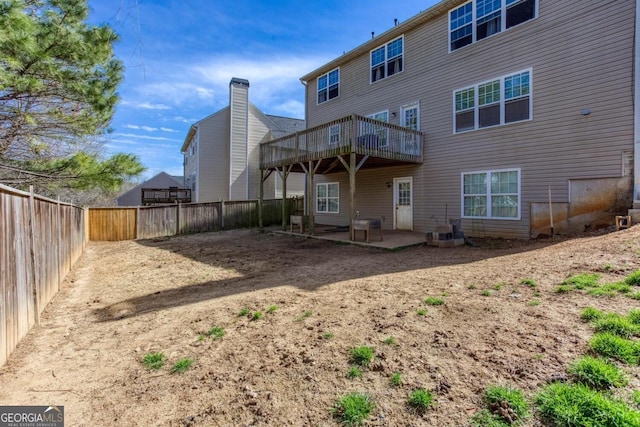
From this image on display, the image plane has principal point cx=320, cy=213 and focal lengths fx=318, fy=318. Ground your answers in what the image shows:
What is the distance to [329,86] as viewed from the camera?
624 inches

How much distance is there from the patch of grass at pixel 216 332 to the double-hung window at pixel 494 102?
996 cm

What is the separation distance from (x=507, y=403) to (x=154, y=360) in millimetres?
3098

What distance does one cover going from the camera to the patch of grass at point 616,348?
8.12 feet

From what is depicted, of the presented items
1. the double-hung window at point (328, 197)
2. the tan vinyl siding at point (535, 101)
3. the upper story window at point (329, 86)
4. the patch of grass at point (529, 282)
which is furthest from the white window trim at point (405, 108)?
the patch of grass at point (529, 282)

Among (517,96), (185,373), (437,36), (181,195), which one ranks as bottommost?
(185,373)

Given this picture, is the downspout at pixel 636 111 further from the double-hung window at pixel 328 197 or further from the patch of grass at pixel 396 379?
the double-hung window at pixel 328 197

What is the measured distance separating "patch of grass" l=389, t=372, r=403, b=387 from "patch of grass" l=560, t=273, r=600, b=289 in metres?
2.97

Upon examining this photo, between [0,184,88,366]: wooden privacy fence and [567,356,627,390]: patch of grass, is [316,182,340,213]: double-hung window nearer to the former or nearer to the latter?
[0,184,88,366]: wooden privacy fence

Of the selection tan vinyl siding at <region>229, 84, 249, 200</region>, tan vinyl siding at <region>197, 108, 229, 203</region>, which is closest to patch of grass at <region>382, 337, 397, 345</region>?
tan vinyl siding at <region>229, 84, 249, 200</region>

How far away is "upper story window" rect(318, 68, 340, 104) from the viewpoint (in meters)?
15.4

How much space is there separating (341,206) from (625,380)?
44.0 feet

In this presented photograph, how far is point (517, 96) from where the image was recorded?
952 centimetres

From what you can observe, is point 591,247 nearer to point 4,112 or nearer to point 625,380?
point 625,380

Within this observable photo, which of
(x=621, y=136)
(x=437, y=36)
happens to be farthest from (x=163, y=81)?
(x=437, y=36)
